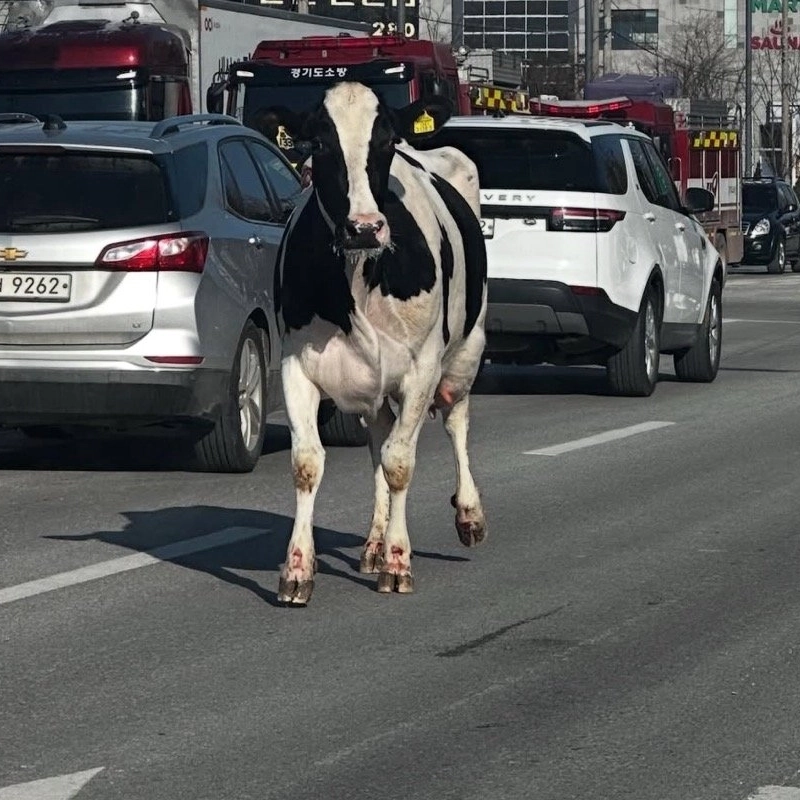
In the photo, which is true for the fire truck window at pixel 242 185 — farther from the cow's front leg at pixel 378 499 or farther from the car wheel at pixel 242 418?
the cow's front leg at pixel 378 499

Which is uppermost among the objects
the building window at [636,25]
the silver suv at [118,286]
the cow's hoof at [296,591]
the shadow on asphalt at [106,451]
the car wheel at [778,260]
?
the building window at [636,25]

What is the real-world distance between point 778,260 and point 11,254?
109 ft

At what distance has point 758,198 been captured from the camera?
4497cm

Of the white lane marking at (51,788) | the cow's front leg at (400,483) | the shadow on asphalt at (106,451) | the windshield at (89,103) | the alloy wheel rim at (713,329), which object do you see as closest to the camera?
the white lane marking at (51,788)

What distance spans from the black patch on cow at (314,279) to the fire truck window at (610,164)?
7.93 metres

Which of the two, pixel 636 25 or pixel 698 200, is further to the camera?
pixel 636 25

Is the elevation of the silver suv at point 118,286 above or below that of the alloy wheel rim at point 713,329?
above

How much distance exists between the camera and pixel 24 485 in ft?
38.3

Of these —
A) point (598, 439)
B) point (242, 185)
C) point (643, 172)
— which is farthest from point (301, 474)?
point (643, 172)

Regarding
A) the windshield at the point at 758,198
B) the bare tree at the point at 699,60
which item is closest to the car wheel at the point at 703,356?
the windshield at the point at 758,198

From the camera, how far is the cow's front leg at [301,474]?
8.18 m

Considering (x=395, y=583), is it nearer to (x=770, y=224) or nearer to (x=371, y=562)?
(x=371, y=562)

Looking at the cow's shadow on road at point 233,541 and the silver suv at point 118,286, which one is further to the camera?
the silver suv at point 118,286

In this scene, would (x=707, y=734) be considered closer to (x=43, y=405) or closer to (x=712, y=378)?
(x=43, y=405)
